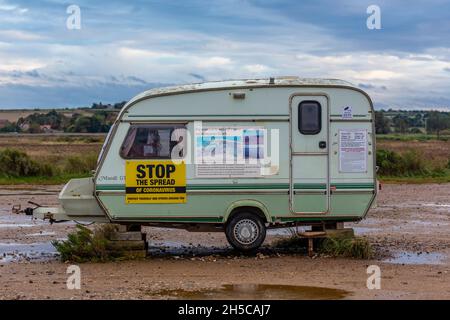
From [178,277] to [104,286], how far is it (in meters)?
1.28

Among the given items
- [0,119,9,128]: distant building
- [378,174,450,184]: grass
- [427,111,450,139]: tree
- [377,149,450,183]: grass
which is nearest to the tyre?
[378,174,450,184]: grass

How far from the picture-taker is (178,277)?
12297mm

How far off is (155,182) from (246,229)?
1738 mm

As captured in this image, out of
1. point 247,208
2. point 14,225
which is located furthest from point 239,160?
point 14,225

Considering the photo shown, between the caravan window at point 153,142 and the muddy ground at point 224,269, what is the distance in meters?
1.78

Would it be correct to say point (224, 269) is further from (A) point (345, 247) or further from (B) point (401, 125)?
(B) point (401, 125)

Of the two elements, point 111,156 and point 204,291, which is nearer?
point 204,291

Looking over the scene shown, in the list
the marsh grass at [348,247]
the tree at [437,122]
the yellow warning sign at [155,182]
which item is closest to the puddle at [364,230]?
the marsh grass at [348,247]

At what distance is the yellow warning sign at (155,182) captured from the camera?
13984 millimetres

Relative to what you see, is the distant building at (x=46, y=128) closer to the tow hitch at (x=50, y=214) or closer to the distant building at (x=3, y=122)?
the distant building at (x=3, y=122)

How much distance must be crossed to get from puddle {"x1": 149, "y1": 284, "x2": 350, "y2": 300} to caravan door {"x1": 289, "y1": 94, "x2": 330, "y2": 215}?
2758mm

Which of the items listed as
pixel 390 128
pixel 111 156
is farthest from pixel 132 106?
pixel 390 128
